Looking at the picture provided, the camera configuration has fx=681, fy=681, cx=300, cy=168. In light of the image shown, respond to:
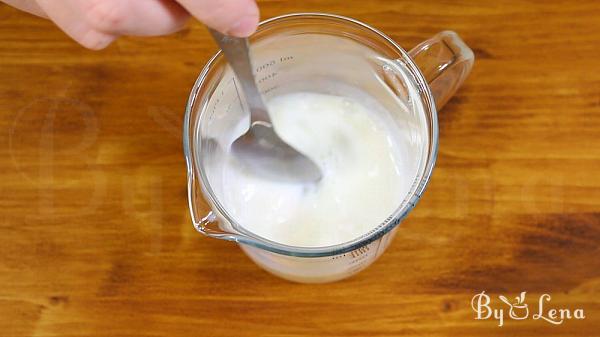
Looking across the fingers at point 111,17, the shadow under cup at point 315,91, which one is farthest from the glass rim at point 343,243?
the fingers at point 111,17

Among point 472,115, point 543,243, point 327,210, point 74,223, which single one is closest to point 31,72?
point 74,223

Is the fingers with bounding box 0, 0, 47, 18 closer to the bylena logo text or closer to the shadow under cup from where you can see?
the shadow under cup

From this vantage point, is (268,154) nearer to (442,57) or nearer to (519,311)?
(442,57)

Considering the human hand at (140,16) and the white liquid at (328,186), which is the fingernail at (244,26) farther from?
the white liquid at (328,186)

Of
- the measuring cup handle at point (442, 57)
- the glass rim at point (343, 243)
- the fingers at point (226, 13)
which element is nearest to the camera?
the fingers at point (226, 13)

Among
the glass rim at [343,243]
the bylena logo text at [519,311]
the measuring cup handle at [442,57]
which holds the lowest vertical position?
the bylena logo text at [519,311]

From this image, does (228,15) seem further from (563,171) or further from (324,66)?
(563,171)
